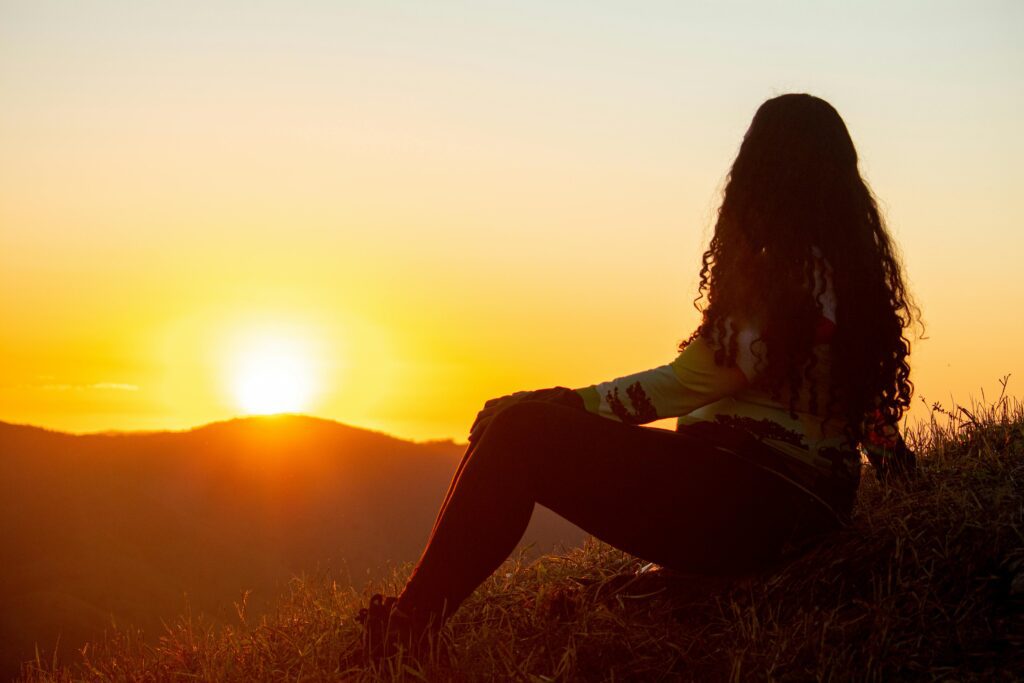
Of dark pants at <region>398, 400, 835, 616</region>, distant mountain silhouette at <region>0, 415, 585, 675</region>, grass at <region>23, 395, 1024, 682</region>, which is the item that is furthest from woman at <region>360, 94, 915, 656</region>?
distant mountain silhouette at <region>0, 415, 585, 675</region>

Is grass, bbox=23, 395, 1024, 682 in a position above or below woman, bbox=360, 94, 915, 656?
below

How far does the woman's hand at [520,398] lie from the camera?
3662 millimetres

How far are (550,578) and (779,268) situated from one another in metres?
2.02

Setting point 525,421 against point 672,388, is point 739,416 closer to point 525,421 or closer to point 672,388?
point 672,388

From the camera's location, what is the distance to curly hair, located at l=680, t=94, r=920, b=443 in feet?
11.4

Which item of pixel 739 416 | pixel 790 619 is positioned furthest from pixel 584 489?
pixel 790 619

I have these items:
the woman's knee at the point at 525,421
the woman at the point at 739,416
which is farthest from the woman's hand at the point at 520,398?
the woman's knee at the point at 525,421

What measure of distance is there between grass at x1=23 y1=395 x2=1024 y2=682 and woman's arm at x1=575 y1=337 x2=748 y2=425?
2.44ft

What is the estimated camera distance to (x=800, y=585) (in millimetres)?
3752

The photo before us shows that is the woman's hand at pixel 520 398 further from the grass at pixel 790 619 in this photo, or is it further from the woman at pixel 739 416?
the grass at pixel 790 619

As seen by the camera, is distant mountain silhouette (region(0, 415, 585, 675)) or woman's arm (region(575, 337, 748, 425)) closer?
woman's arm (region(575, 337, 748, 425))

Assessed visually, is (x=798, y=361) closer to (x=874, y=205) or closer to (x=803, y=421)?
(x=803, y=421)

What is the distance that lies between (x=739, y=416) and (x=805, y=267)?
55 cm

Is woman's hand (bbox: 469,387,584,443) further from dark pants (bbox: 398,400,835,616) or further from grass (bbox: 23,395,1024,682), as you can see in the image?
grass (bbox: 23,395,1024,682)
